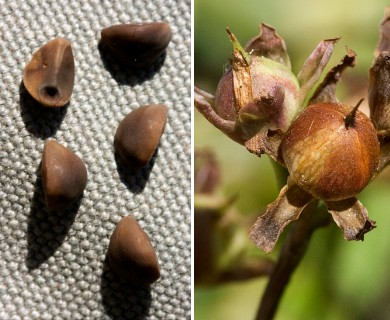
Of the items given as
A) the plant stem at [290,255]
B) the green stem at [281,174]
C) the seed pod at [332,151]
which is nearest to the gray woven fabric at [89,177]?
the plant stem at [290,255]

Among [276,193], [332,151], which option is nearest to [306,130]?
[332,151]

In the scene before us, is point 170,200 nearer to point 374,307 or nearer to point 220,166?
point 220,166

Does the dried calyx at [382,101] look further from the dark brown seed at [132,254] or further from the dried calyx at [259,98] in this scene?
the dark brown seed at [132,254]

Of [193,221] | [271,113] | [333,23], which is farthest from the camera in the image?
[333,23]

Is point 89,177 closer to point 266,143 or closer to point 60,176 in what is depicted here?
point 60,176

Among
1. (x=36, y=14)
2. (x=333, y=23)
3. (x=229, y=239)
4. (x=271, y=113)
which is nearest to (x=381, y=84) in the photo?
(x=271, y=113)

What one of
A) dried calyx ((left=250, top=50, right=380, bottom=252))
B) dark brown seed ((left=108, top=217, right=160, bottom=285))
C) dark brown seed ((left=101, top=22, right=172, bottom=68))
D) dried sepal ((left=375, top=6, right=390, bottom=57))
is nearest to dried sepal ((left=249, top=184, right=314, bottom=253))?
dried calyx ((left=250, top=50, right=380, bottom=252))
